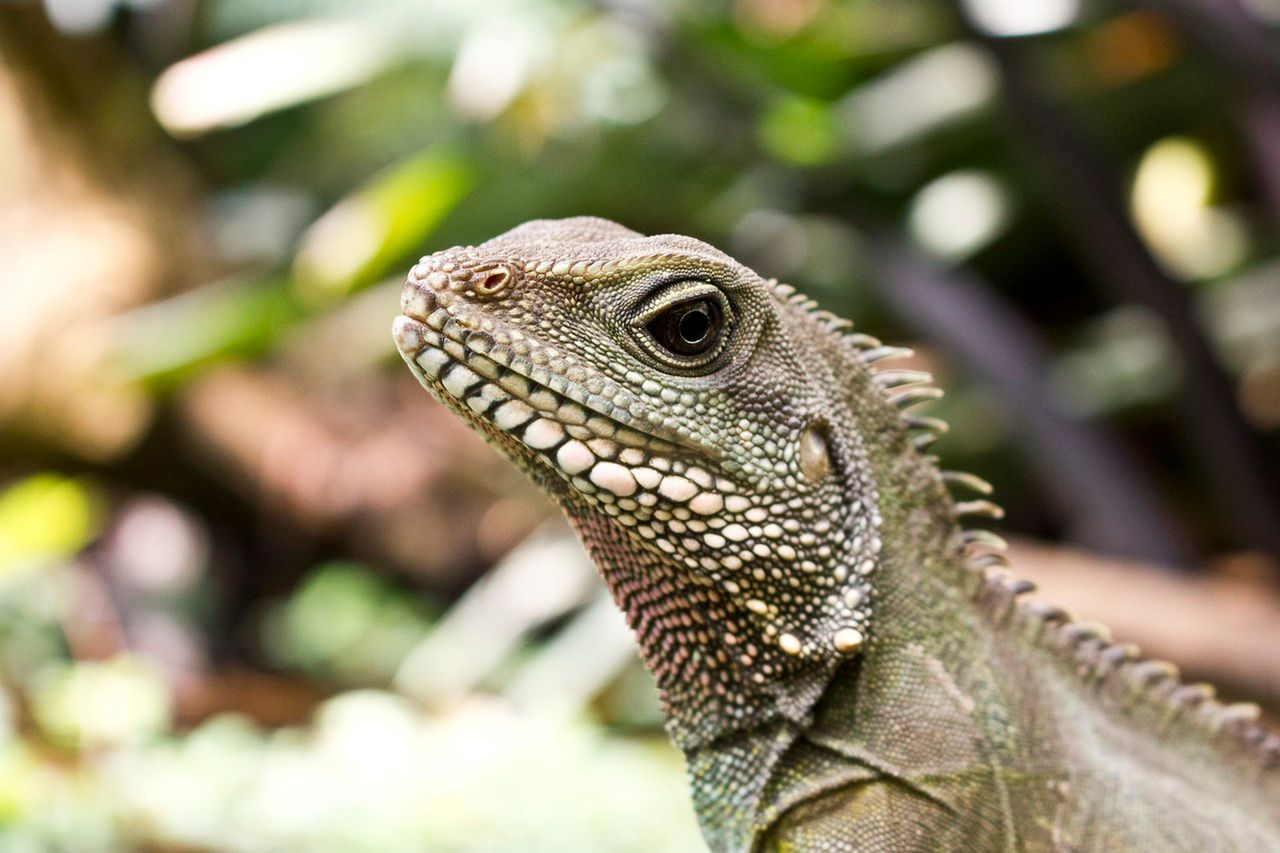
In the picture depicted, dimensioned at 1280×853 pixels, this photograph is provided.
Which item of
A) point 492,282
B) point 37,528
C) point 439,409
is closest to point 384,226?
point 37,528

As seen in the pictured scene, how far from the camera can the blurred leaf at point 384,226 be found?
17.9 feet

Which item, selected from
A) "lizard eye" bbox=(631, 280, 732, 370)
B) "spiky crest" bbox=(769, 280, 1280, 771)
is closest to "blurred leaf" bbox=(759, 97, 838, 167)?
"spiky crest" bbox=(769, 280, 1280, 771)

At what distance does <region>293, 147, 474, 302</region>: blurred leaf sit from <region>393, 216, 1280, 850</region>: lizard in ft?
11.3

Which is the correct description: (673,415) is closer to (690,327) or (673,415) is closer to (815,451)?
(690,327)

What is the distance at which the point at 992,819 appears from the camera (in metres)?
2.01

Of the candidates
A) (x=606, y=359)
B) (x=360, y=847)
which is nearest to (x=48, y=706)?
(x=360, y=847)

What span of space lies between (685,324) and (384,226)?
3.73m

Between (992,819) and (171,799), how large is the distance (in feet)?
10.2

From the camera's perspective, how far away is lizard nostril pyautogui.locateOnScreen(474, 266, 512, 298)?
1.91 meters

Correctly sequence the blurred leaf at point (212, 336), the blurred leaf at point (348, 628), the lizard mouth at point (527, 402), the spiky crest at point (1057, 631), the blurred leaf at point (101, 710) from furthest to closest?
the blurred leaf at point (348, 628) < the blurred leaf at point (212, 336) < the blurred leaf at point (101, 710) < the spiky crest at point (1057, 631) < the lizard mouth at point (527, 402)

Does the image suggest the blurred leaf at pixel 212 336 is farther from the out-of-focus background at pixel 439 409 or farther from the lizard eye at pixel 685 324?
the lizard eye at pixel 685 324

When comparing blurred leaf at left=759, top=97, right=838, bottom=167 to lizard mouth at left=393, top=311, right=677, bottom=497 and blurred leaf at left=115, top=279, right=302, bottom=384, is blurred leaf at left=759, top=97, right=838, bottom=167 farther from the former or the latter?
lizard mouth at left=393, top=311, right=677, bottom=497

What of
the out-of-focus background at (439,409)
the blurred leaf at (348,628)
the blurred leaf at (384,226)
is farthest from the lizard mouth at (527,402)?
the blurred leaf at (348,628)

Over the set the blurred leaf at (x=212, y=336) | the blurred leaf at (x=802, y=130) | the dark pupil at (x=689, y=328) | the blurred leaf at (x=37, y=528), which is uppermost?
the blurred leaf at (x=212, y=336)
